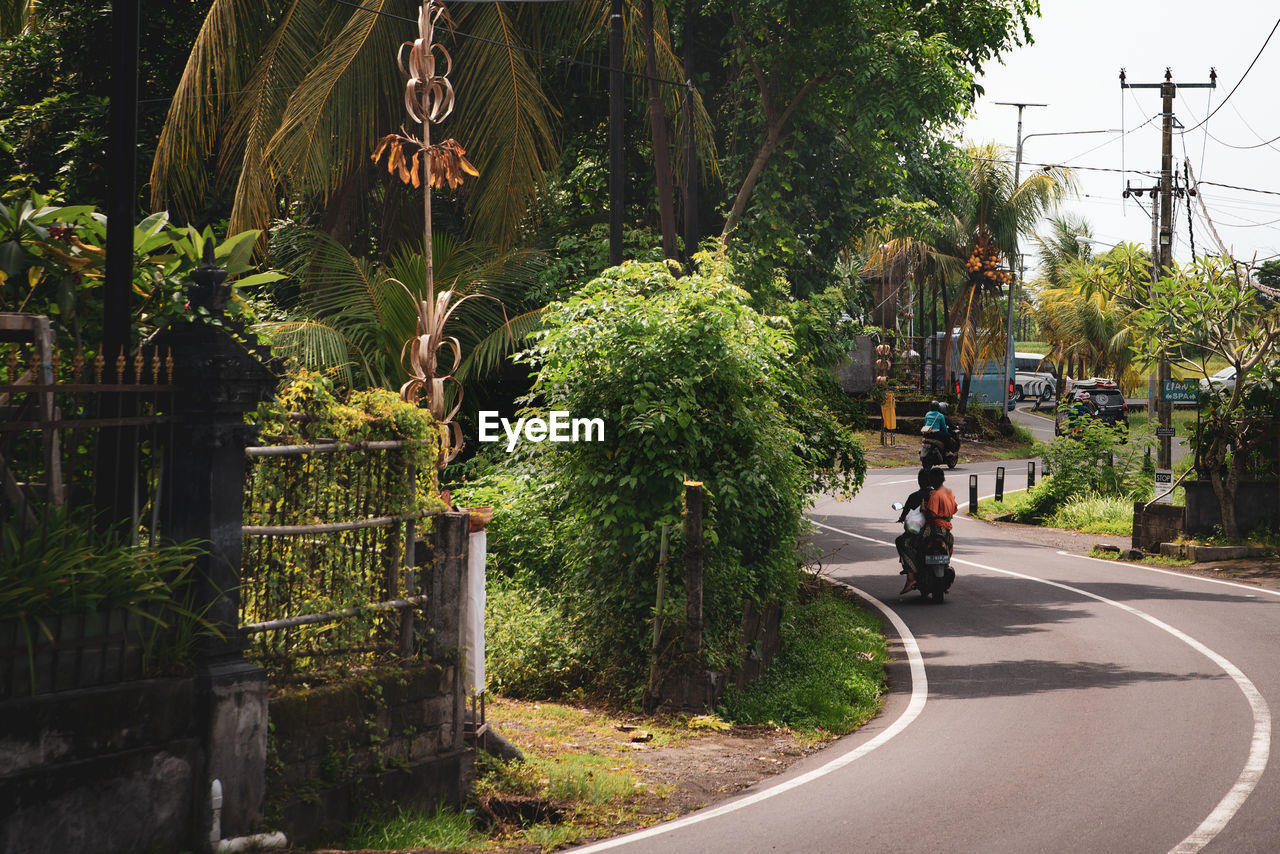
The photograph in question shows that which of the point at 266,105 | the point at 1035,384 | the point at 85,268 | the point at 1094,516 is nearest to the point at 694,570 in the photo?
the point at 85,268

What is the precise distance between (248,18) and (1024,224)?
36829mm

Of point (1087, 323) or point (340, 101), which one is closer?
point (340, 101)

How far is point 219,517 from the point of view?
594cm

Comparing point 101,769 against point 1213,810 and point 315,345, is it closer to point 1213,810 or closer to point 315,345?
point 1213,810

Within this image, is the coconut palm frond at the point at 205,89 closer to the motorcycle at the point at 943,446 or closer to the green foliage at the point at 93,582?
the green foliage at the point at 93,582

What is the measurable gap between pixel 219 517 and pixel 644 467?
5341 millimetres

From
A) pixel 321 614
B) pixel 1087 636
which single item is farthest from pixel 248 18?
pixel 1087 636

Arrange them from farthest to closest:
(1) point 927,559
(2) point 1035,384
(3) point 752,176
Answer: (2) point 1035,384
(3) point 752,176
(1) point 927,559

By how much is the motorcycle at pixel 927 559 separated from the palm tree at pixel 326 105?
22.7 ft

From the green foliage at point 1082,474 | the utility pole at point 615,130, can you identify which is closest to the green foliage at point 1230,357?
the green foliage at point 1082,474

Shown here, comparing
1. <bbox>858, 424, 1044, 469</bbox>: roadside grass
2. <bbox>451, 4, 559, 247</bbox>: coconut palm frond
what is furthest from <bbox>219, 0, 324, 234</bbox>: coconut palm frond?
<bbox>858, 424, 1044, 469</bbox>: roadside grass

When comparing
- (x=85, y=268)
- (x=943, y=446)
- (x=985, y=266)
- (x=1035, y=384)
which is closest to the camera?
(x=85, y=268)

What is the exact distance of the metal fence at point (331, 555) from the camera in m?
6.39

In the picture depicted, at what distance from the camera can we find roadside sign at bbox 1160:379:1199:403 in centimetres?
2148
